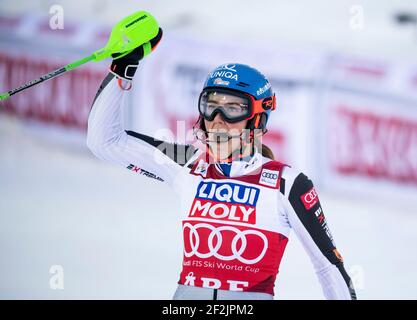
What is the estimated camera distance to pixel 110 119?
402 centimetres

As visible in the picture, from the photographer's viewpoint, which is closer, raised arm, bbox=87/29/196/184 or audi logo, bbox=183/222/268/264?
audi logo, bbox=183/222/268/264

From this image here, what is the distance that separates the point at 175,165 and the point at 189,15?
696 centimetres

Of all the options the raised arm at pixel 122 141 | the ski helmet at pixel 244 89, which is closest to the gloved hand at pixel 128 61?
the raised arm at pixel 122 141

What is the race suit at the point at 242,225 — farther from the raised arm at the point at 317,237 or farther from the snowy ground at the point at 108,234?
the snowy ground at the point at 108,234

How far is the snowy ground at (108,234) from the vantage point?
7047mm

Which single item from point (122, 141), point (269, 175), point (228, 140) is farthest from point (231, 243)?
point (122, 141)

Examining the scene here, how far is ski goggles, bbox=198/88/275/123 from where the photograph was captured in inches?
158

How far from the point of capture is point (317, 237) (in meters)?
3.91

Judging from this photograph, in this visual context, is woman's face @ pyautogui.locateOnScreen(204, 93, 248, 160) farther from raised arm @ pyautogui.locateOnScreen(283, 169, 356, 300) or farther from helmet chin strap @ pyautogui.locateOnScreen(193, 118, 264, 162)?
raised arm @ pyautogui.locateOnScreen(283, 169, 356, 300)

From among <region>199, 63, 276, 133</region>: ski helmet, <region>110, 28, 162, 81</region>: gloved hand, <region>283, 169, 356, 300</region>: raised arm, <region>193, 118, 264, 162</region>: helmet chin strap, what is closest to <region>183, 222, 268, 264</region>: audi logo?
<region>283, 169, 356, 300</region>: raised arm

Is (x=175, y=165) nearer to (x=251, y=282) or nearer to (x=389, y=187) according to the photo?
(x=251, y=282)

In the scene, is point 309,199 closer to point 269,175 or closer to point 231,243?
point 269,175

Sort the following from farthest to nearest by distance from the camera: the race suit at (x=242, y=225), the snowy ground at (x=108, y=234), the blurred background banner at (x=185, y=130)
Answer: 1. the blurred background banner at (x=185, y=130)
2. the snowy ground at (x=108, y=234)
3. the race suit at (x=242, y=225)

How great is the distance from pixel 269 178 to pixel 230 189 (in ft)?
0.60
